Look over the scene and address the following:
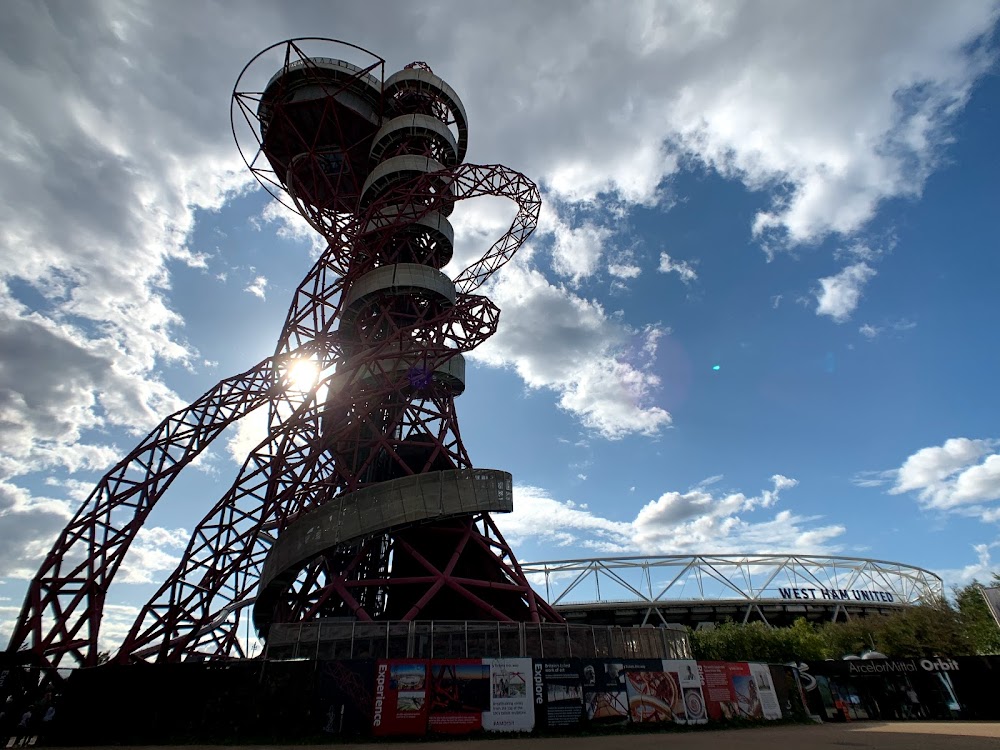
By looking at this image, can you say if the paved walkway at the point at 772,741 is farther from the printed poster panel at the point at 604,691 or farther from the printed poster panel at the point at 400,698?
the printed poster panel at the point at 604,691

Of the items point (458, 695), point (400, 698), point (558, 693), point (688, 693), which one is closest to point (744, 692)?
point (688, 693)

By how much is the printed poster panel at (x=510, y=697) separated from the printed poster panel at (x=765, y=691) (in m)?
10.3

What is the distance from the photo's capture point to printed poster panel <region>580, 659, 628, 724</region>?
1688 centimetres

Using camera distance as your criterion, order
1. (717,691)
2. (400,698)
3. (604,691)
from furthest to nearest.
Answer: (717,691), (604,691), (400,698)

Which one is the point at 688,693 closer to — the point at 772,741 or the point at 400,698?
the point at 772,741

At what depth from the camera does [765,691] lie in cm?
2125

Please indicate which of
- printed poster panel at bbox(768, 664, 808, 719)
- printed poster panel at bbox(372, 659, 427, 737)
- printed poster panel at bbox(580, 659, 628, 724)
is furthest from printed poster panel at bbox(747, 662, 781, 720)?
printed poster panel at bbox(372, 659, 427, 737)

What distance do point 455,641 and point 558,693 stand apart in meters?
3.85

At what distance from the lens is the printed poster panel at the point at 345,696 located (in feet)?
50.0

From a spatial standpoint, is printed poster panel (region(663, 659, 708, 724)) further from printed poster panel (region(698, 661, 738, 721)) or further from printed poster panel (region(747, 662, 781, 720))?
printed poster panel (region(747, 662, 781, 720))

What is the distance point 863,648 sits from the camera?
47.7 meters

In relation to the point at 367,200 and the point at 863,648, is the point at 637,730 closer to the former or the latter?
A: the point at 367,200

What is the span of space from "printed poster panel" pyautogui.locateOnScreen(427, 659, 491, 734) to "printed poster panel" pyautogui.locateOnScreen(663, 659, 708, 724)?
678 centimetres

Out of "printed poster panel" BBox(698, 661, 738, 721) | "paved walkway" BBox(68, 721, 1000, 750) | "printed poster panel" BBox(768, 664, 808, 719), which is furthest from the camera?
"printed poster panel" BBox(768, 664, 808, 719)
